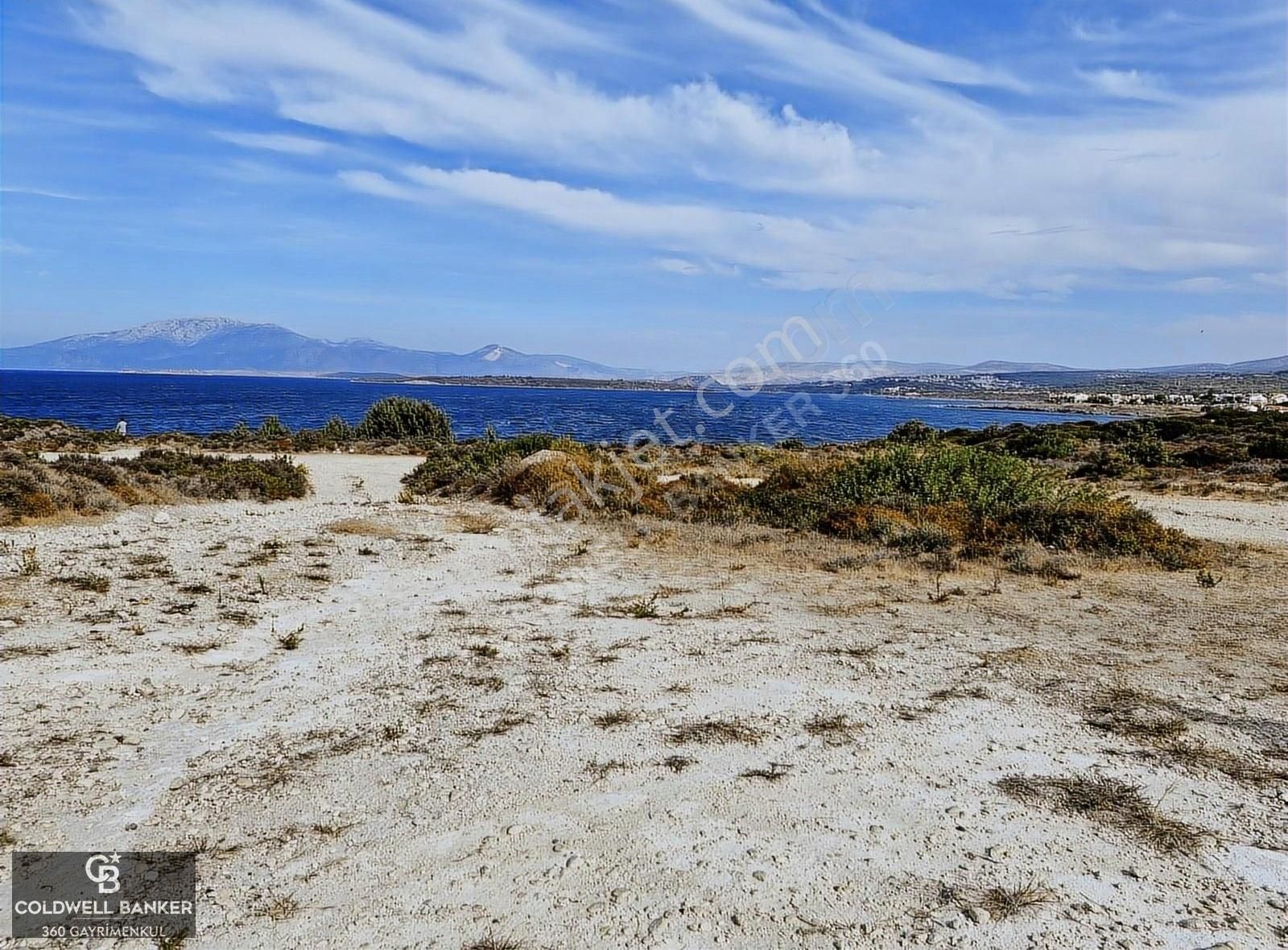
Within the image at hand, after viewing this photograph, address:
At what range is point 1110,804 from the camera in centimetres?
394

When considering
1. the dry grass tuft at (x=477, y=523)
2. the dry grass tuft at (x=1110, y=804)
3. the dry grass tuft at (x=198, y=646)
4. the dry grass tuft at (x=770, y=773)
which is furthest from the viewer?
the dry grass tuft at (x=477, y=523)

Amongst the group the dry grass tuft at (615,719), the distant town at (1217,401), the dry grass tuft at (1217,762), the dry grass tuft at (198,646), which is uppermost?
the distant town at (1217,401)

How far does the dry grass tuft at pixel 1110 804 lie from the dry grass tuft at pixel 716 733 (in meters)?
1.46

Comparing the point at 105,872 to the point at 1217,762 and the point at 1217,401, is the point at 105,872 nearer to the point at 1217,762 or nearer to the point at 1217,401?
the point at 1217,762

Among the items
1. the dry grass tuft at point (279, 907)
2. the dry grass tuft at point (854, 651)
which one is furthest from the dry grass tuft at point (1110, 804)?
the dry grass tuft at point (279, 907)

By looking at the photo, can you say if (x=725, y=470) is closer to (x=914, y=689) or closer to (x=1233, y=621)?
(x=1233, y=621)

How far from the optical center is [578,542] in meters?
11.5

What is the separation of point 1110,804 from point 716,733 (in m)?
2.21

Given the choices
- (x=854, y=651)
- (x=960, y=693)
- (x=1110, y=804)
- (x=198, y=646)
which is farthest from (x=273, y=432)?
(x=1110, y=804)

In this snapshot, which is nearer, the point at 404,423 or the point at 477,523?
the point at 477,523

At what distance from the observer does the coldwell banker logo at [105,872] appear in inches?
127

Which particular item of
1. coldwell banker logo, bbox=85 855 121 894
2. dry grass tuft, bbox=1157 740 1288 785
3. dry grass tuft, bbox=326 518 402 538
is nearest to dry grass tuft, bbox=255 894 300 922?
coldwell banker logo, bbox=85 855 121 894

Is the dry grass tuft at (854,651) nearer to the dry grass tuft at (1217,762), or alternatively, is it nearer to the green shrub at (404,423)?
the dry grass tuft at (1217,762)

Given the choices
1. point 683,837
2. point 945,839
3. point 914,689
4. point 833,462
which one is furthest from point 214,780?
point 833,462
